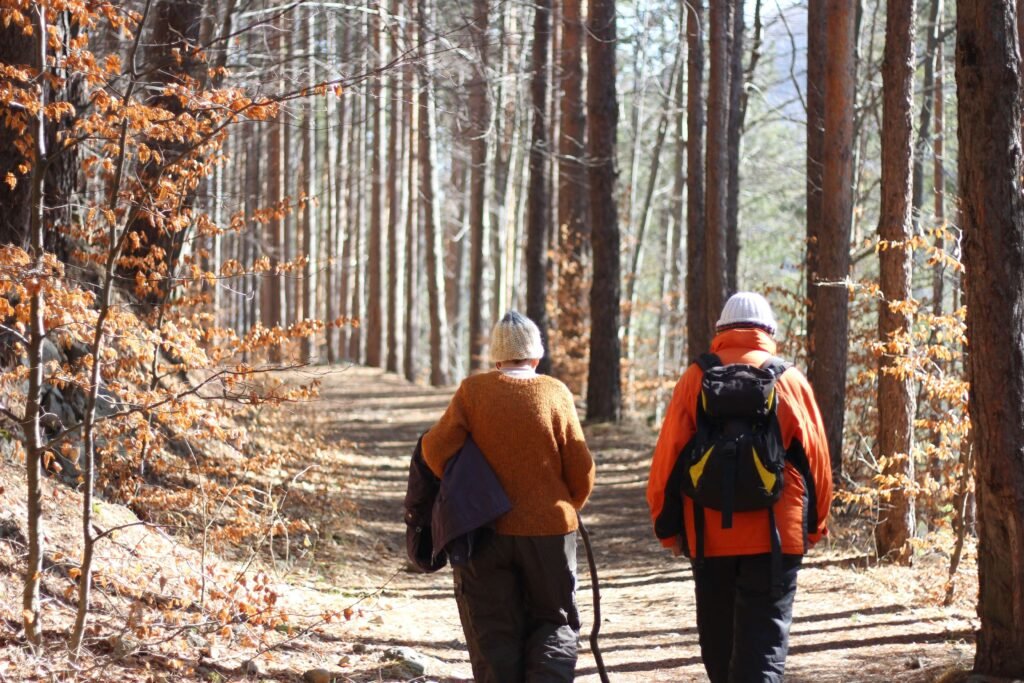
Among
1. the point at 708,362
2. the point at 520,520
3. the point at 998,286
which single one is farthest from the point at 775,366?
the point at 998,286

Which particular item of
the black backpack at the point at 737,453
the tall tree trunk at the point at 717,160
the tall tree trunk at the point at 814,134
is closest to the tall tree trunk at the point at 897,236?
the tall tree trunk at the point at 814,134

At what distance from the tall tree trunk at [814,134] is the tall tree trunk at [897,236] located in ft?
11.1

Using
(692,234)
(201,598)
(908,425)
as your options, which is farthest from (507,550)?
(692,234)

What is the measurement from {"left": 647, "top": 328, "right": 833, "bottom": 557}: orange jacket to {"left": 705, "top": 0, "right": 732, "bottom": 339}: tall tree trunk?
999cm

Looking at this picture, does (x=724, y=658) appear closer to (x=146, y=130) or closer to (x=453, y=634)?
(x=453, y=634)

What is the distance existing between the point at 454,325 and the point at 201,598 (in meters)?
42.7

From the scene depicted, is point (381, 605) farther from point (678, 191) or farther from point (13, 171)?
point (678, 191)

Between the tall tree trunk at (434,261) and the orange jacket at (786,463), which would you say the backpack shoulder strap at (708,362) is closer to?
the orange jacket at (786,463)

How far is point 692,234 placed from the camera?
55.9 feet

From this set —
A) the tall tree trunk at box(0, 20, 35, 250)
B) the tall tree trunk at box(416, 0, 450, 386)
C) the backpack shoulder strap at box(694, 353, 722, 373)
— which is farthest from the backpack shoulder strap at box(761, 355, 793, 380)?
the tall tree trunk at box(416, 0, 450, 386)

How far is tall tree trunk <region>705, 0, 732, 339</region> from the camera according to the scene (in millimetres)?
14906

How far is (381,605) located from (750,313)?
4491mm

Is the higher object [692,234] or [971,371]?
[692,234]

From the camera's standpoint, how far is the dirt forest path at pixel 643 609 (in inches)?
274
